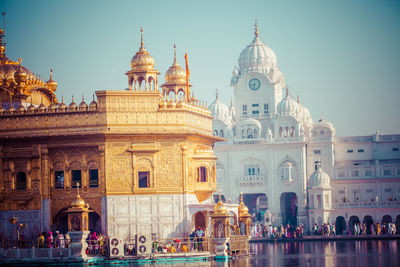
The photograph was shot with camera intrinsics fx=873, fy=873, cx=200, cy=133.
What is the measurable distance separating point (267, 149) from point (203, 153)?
112 feet

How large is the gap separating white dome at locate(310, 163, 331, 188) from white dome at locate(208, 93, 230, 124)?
10.6 metres

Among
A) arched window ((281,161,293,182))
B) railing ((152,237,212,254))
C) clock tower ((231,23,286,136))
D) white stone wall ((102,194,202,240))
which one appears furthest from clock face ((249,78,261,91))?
railing ((152,237,212,254))

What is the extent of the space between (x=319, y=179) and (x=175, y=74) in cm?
2790

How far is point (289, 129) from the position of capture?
250 ft

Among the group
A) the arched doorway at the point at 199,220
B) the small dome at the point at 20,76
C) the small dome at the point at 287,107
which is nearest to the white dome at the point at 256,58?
the small dome at the point at 287,107

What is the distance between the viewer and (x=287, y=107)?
77.3 m

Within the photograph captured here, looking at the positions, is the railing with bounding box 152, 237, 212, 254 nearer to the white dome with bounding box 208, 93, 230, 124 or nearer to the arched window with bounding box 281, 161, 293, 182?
the arched window with bounding box 281, 161, 293, 182

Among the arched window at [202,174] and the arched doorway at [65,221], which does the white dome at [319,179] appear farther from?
the arched doorway at [65,221]

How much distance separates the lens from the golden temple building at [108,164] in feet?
130

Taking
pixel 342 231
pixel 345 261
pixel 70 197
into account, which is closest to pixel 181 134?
pixel 70 197

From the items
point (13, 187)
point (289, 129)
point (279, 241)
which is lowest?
point (279, 241)

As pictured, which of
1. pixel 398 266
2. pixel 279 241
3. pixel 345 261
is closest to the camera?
pixel 398 266

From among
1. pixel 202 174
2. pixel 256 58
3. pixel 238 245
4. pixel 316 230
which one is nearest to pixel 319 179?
pixel 316 230

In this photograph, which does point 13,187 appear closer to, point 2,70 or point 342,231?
point 2,70
